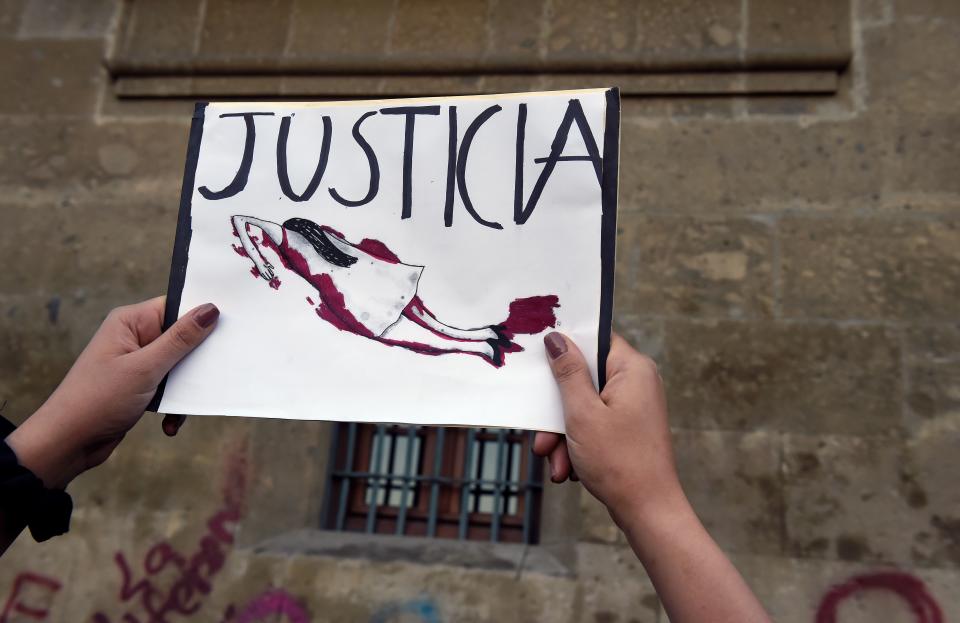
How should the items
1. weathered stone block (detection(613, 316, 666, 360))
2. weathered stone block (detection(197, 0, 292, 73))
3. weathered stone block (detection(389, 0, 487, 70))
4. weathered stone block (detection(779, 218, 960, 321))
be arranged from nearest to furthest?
weathered stone block (detection(779, 218, 960, 321))
weathered stone block (detection(613, 316, 666, 360))
weathered stone block (detection(389, 0, 487, 70))
weathered stone block (detection(197, 0, 292, 73))

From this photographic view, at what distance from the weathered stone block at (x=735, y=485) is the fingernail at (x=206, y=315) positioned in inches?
80.9

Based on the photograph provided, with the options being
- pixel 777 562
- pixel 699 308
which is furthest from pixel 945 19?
pixel 777 562

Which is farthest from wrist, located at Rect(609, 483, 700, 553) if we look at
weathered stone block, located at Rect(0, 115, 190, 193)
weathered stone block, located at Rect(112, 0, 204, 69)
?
weathered stone block, located at Rect(112, 0, 204, 69)

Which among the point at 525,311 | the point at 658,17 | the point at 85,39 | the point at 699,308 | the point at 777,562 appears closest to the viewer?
the point at 525,311

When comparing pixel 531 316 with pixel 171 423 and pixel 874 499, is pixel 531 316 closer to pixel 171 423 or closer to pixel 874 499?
pixel 171 423

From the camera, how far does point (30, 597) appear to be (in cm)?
313

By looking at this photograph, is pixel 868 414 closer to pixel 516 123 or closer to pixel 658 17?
pixel 658 17

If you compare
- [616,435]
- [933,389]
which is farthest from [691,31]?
[616,435]

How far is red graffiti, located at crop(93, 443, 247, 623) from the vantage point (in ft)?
9.97

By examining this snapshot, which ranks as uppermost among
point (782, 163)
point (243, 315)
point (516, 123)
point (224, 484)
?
point (782, 163)

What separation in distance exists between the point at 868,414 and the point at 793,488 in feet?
1.36

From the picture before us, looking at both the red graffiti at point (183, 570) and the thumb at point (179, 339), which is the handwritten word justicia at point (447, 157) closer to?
the thumb at point (179, 339)

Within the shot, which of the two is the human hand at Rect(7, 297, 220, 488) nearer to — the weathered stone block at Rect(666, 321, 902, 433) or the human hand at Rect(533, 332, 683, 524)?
the human hand at Rect(533, 332, 683, 524)

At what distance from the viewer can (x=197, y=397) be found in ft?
4.44
